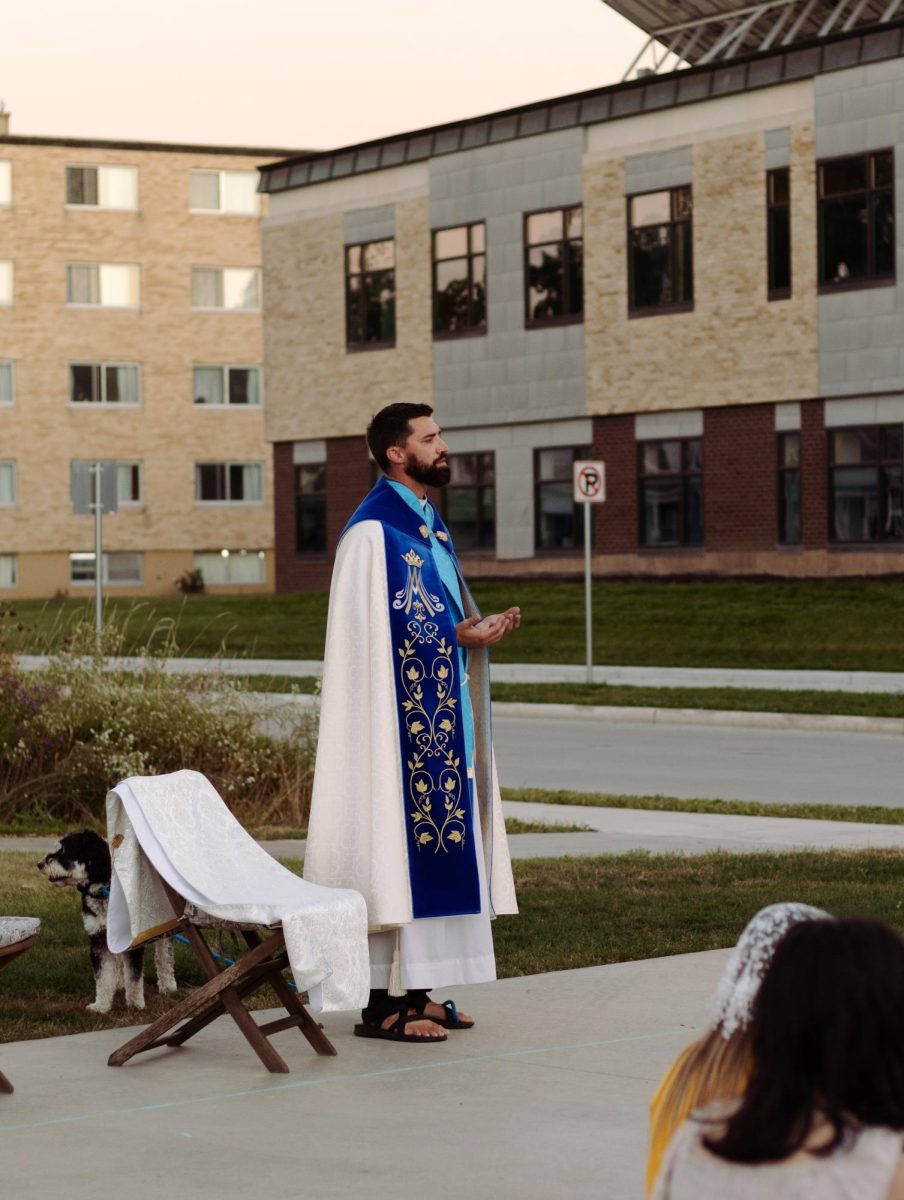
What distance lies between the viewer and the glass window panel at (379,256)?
145 feet

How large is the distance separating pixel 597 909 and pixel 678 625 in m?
23.5

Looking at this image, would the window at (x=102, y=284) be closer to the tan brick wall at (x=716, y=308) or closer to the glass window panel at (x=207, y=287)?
the glass window panel at (x=207, y=287)

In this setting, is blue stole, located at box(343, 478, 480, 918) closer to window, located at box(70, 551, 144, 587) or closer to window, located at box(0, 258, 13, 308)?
window, located at box(70, 551, 144, 587)

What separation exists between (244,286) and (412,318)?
2434 cm

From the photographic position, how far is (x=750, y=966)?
3.13 metres

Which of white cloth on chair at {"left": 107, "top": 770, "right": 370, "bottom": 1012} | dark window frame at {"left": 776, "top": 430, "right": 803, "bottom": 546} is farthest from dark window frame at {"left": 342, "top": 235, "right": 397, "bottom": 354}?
white cloth on chair at {"left": 107, "top": 770, "right": 370, "bottom": 1012}

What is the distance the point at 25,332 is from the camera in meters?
64.6

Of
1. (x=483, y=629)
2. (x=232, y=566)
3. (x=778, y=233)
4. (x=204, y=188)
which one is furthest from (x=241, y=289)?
(x=483, y=629)

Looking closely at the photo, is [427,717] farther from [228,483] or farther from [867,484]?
[228,483]

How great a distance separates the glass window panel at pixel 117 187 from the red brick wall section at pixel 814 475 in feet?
111

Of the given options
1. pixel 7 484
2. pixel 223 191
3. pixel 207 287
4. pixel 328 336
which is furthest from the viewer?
pixel 207 287

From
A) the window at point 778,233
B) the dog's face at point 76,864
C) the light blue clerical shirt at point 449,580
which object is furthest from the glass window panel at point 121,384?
Answer: the light blue clerical shirt at point 449,580

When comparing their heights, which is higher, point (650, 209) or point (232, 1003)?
point (650, 209)

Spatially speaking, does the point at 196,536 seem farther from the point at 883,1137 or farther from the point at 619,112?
the point at 883,1137
